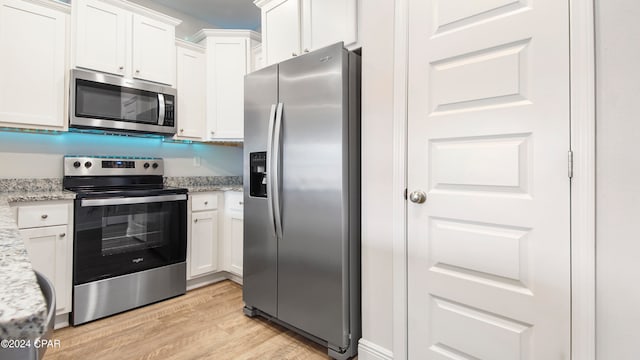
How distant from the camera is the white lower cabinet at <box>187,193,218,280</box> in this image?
279 cm

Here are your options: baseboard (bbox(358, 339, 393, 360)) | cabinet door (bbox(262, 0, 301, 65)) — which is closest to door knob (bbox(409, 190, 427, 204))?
baseboard (bbox(358, 339, 393, 360))

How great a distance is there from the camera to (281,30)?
231cm

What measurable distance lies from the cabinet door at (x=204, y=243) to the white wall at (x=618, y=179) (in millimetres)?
2711

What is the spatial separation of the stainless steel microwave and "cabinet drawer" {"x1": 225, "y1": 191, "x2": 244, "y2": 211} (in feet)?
2.51

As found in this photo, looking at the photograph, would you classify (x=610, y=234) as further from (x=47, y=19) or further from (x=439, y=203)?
(x=47, y=19)

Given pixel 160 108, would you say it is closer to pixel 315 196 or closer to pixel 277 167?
pixel 277 167

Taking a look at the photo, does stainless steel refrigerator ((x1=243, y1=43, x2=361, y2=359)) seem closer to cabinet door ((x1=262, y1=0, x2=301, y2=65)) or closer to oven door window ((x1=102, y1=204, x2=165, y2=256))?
cabinet door ((x1=262, y1=0, x2=301, y2=65))

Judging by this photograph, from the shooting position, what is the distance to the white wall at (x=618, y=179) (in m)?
1.02

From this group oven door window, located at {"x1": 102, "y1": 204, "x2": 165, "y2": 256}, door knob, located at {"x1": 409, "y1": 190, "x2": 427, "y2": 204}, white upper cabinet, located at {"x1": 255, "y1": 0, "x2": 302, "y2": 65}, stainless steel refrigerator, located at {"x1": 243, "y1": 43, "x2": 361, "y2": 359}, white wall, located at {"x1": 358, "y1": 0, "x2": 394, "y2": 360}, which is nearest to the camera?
door knob, located at {"x1": 409, "y1": 190, "x2": 427, "y2": 204}

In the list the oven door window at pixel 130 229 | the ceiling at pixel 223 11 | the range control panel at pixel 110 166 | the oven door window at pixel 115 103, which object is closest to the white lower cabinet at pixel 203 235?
the oven door window at pixel 130 229

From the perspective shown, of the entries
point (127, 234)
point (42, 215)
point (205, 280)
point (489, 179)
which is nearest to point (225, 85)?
point (127, 234)

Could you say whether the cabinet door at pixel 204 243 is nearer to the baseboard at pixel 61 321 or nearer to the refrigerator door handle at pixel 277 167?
the baseboard at pixel 61 321

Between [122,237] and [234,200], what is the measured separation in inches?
36.2

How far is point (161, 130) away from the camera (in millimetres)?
2756
